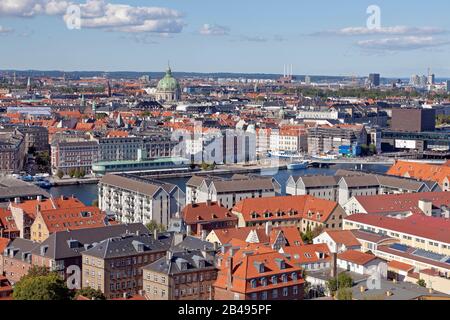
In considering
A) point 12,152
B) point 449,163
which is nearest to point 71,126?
point 12,152

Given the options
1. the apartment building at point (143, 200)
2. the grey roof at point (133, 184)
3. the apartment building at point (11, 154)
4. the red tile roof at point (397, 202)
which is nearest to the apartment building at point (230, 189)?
the apartment building at point (143, 200)

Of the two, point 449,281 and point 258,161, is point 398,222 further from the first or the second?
point 258,161

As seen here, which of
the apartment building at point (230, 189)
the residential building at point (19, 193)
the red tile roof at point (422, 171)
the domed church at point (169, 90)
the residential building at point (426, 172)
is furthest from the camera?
the domed church at point (169, 90)

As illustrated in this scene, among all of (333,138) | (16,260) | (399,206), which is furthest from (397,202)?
(333,138)

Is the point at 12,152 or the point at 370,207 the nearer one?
the point at 370,207

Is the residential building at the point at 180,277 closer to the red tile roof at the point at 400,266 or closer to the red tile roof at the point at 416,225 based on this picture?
the red tile roof at the point at 400,266
